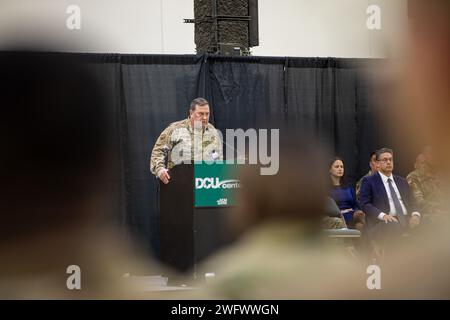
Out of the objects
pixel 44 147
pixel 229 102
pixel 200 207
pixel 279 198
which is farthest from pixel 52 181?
pixel 229 102

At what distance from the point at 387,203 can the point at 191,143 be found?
1.72 metres

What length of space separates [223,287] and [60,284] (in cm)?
115

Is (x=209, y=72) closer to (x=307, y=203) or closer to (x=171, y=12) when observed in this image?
(x=171, y=12)

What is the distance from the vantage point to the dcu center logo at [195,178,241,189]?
645 centimetres

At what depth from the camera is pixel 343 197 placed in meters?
7.86

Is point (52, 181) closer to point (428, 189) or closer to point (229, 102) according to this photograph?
point (229, 102)

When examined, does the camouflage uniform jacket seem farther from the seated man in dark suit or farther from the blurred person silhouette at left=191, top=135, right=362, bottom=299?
the seated man in dark suit

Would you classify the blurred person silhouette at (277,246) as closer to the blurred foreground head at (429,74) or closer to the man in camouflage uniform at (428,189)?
the man in camouflage uniform at (428,189)

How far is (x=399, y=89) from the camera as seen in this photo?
7168mm

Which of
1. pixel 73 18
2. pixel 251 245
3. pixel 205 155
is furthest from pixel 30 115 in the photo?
pixel 251 245

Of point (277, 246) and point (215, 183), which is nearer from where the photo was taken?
point (277, 246)

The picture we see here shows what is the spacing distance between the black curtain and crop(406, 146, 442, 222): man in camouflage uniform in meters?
1.30

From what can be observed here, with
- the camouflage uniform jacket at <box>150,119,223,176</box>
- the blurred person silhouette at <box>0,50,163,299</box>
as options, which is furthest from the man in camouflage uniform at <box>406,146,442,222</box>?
the blurred person silhouette at <box>0,50,163,299</box>

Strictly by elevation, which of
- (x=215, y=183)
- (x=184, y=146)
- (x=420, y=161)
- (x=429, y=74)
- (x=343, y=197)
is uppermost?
(x=429, y=74)
